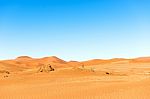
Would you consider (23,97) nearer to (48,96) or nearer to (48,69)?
(48,96)

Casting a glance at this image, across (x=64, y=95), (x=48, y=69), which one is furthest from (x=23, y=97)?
(x=48, y=69)

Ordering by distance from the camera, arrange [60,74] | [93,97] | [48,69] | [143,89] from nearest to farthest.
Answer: [93,97], [143,89], [60,74], [48,69]

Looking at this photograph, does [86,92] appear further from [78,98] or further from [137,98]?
[137,98]

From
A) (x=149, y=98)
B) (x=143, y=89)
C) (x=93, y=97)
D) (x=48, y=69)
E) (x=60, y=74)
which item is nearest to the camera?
(x=149, y=98)

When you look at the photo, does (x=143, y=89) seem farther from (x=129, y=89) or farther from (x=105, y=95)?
(x=105, y=95)

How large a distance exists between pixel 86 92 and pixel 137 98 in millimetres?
2569

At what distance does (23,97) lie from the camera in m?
11.7

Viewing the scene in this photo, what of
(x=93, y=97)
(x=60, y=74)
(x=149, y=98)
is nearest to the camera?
(x=149, y=98)

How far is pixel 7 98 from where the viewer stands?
37.8 ft

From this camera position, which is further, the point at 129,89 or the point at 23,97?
the point at 129,89

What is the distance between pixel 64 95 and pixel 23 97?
169 cm

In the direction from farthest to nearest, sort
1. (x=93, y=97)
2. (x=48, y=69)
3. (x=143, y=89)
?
(x=48, y=69) < (x=143, y=89) < (x=93, y=97)

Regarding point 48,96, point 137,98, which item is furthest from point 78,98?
point 137,98

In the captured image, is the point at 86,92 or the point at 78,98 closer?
the point at 78,98
